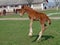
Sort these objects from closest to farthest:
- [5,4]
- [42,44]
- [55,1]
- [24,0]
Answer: [42,44]
[5,4]
[24,0]
[55,1]

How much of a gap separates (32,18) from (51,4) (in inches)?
4313

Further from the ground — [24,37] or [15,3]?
[24,37]

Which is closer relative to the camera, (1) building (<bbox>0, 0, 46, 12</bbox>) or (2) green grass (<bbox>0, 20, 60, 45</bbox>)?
(2) green grass (<bbox>0, 20, 60, 45</bbox>)

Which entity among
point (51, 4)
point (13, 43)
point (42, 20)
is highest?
point (42, 20)

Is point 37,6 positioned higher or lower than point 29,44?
lower

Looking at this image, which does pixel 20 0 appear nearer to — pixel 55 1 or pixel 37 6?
pixel 37 6

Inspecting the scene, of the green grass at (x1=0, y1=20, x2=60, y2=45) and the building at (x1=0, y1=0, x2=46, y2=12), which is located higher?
the green grass at (x1=0, y1=20, x2=60, y2=45)

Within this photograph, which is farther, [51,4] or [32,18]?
[51,4]

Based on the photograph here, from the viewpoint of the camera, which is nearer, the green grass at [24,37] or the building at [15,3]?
the green grass at [24,37]

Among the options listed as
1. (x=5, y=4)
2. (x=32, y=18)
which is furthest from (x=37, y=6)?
(x=32, y=18)

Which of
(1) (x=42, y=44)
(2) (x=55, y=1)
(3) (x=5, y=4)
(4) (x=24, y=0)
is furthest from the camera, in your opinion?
(2) (x=55, y=1)

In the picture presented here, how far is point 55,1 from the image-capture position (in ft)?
374

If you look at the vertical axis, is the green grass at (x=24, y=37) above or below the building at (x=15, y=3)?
above

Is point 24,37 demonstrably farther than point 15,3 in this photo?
No
